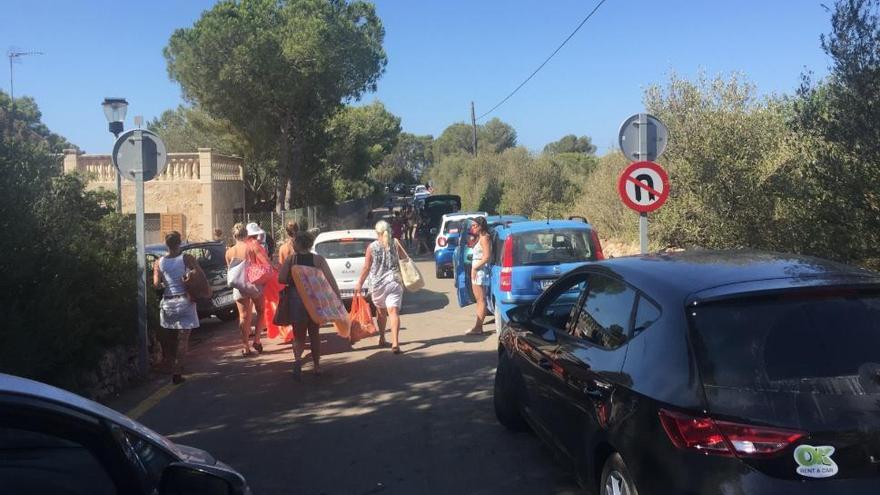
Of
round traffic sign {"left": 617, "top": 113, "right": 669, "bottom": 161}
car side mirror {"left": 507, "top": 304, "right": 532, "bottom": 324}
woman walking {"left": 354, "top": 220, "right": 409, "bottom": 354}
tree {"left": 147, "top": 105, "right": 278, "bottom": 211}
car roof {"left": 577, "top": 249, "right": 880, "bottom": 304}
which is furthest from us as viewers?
tree {"left": 147, "top": 105, "right": 278, "bottom": 211}

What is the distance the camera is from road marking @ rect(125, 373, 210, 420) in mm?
7285

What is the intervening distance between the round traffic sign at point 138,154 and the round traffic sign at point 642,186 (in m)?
5.62

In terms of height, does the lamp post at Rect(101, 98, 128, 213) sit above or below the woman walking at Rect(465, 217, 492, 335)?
above

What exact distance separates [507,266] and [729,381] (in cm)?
704

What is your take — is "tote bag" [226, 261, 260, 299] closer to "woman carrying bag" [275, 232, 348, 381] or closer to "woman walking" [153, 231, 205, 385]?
"woman walking" [153, 231, 205, 385]

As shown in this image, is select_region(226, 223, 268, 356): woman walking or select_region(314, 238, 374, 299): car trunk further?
select_region(314, 238, 374, 299): car trunk

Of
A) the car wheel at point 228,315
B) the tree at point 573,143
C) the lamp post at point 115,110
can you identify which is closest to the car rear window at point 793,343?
the car wheel at point 228,315

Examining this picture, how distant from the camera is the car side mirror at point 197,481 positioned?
7.80 feet

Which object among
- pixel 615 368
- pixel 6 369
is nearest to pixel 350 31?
pixel 6 369

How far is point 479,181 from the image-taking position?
131ft

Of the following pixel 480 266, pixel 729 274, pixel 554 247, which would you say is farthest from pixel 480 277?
pixel 729 274

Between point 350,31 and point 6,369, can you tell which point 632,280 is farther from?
point 350,31

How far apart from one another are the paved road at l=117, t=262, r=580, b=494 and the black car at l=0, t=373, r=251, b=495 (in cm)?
281

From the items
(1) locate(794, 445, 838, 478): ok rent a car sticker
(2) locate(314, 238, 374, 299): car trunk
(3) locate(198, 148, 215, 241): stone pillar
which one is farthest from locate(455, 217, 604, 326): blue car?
(3) locate(198, 148, 215, 241): stone pillar
